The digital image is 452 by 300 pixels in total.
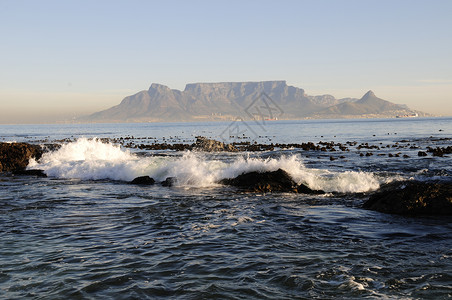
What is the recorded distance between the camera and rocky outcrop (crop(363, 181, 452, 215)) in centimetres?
1225

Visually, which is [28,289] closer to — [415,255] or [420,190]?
[415,255]

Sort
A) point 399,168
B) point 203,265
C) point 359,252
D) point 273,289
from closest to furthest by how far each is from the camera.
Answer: point 273,289 < point 203,265 < point 359,252 < point 399,168

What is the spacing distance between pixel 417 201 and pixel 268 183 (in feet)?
22.5

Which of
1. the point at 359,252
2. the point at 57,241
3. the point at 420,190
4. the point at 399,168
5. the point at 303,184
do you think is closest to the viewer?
the point at 359,252

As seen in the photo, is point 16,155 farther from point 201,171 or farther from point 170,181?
point 201,171

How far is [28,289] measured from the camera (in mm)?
6617

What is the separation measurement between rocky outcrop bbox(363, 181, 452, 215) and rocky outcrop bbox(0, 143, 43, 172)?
23983 mm

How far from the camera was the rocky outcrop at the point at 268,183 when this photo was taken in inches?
685

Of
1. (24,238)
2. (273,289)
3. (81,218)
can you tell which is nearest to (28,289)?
(24,238)

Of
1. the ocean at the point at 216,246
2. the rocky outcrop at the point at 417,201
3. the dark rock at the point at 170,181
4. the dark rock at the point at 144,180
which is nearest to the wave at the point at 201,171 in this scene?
the dark rock at the point at 170,181

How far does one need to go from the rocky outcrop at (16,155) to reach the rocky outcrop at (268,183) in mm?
17011

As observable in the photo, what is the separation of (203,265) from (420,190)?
8.80 meters

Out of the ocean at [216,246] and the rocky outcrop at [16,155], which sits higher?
the rocky outcrop at [16,155]

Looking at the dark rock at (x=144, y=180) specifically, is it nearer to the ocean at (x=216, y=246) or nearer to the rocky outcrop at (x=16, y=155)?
the ocean at (x=216, y=246)
